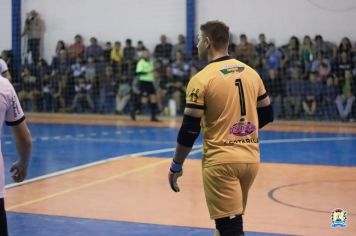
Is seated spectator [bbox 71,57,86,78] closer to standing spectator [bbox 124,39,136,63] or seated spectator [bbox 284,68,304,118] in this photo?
standing spectator [bbox 124,39,136,63]

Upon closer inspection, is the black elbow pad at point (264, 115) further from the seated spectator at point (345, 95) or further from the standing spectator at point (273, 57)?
the standing spectator at point (273, 57)

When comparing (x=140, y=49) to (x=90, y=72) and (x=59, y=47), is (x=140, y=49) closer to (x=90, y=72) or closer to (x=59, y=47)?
(x=90, y=72)

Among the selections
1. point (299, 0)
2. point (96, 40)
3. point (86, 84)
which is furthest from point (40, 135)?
point (299, 0)

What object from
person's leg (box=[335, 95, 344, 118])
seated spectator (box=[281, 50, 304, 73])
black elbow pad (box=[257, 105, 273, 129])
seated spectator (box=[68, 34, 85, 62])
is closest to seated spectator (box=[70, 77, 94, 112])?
seated spectator (box=[68, 34, 85, 62])

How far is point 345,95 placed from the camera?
60.8 ft

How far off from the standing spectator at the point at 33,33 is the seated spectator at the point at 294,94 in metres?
8.78

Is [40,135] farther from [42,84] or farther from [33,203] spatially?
[33,203]

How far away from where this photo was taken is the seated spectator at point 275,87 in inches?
747

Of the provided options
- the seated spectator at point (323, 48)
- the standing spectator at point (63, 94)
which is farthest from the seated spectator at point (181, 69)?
the seated spectator at point (323, 48)

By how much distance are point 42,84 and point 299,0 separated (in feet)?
28.2

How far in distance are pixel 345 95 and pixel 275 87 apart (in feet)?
6.51

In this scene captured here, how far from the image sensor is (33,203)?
8.29 metres

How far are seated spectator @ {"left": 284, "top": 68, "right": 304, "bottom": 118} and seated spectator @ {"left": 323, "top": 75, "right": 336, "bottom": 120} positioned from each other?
70 cm

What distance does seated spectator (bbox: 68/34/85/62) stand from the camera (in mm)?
21797
